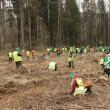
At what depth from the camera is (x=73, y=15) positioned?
7844cm

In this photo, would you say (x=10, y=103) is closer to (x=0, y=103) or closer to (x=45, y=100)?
(x=0, y=103)

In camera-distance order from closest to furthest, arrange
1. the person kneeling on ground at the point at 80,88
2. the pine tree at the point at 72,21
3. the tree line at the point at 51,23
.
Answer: the person kneeling on ground at the point at 80,88 → the tree line at the point at 51,23 → the pine tree at the point at 72,21

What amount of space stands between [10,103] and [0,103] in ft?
1.22

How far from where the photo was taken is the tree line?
60.4 meters

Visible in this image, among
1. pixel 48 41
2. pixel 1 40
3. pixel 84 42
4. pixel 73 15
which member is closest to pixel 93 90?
pixel 1 40

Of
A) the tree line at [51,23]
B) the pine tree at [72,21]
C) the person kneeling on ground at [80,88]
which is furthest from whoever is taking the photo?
the pine tree at [72,21]

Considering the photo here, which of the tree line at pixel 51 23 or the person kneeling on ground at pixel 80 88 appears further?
the tree line at pixel 51 23

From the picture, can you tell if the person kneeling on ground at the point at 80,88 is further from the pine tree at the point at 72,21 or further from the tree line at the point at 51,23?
the pine tree at the point at 72,21

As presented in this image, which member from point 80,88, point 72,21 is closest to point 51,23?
point 72,21

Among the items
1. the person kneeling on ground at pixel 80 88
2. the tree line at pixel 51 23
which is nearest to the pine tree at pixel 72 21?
the tree line at pixel 51 23

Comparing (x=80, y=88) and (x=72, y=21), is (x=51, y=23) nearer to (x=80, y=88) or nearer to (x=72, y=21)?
(x=72, y=21)

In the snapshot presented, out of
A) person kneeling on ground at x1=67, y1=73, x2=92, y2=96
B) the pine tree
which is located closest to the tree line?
the pine tree

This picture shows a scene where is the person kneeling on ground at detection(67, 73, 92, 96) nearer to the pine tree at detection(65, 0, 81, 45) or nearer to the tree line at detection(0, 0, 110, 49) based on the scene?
the tree line at detection(0, 0, 110, 49)

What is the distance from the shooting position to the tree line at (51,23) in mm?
60375
